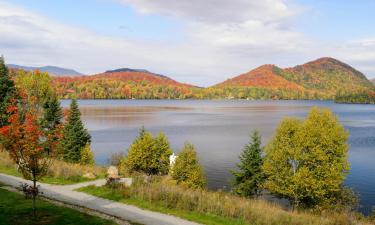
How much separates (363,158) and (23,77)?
2495 inches

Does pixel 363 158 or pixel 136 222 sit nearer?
pixel 136 222

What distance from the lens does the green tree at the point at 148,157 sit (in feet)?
137

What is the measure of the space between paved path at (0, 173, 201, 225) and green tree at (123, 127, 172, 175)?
50.5 feet

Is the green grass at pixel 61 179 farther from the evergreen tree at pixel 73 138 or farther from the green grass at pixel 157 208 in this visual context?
the evergreen tree at pixel 73 138

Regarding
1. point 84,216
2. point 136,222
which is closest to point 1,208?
point 84,216

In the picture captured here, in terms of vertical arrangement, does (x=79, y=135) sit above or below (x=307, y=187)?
above

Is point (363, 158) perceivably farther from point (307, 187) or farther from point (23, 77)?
point (23, 77)

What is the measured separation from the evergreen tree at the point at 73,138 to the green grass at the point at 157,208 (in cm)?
2587

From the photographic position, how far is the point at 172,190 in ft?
72.3

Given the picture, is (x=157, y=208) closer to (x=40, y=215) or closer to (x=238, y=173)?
(x=40, y=215)

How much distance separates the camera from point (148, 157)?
42219mm

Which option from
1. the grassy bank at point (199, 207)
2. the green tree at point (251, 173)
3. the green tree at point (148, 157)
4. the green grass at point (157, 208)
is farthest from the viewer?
the green tree at point (148, 157)

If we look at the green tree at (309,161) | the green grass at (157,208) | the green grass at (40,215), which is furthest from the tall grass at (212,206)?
the green tree at (309,161)

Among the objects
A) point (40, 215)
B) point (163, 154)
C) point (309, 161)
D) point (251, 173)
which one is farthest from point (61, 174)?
point (309, 161)
